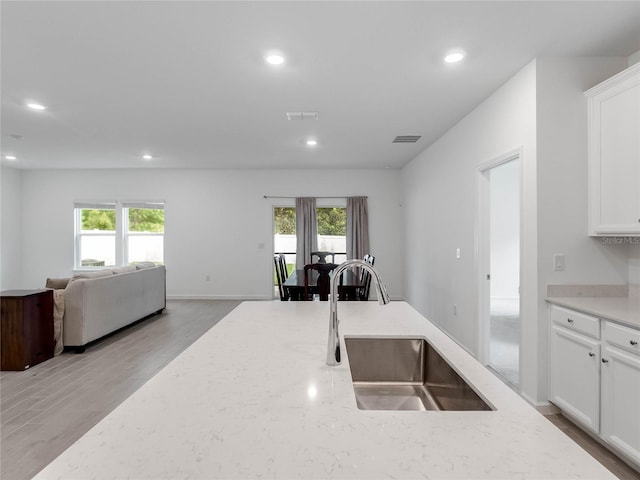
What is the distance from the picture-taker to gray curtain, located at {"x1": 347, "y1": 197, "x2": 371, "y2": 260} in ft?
23.2

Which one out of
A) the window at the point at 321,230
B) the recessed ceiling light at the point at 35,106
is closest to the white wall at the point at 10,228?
the recessed ceiling light at the point at 35,106

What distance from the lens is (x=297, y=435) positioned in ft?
2.47

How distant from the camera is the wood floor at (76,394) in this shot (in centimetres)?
208

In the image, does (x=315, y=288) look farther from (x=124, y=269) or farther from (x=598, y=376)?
(x=124, y=269)

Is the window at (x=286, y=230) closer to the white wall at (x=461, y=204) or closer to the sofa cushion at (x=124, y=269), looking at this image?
the white wall at (x=461, y=204)

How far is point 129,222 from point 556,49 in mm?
7520

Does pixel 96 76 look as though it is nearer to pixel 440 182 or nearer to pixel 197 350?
pixel 197 350

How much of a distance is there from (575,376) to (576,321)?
1.18 feet

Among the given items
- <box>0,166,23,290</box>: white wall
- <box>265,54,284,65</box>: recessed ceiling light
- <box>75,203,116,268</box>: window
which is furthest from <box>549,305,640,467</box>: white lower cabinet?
<box>0,166,23,290</box>: white wall

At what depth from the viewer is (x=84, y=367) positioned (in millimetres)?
3479

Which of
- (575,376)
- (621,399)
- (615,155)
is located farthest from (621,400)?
(615,155)

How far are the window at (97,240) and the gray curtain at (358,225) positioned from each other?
4929mm

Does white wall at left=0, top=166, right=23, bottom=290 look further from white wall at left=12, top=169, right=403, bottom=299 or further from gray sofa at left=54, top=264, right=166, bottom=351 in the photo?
gray sofa at left=54, top=264, right=166, bottom=351

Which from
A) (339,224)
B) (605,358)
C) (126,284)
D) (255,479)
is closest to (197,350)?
(255,479)
